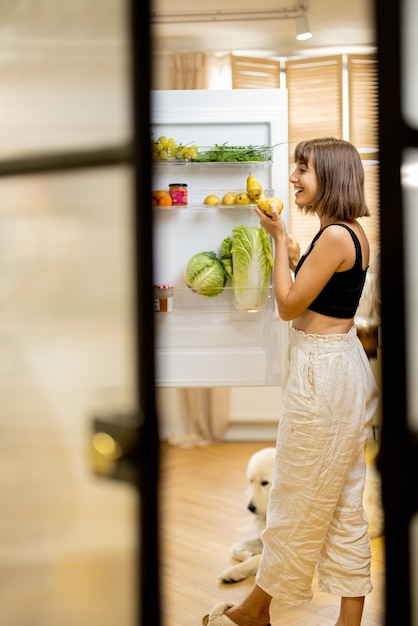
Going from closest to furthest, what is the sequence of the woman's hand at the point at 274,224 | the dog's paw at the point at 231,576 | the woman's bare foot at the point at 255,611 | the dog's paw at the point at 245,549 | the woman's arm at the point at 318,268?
the woman's arm at the point at 318,268, the woman's bare foot at the point at 255,611, the woman's hand at the point at 274,224, the dog's paw at the point at 231,576, the dog's paw at the point at 245,549

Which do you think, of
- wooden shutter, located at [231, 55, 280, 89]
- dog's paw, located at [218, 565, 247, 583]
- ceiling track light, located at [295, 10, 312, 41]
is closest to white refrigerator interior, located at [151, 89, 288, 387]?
dog's paw, located at [218, 565, 247, 583]

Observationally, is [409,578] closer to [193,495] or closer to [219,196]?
[219,196]

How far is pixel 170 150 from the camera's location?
3668 mm

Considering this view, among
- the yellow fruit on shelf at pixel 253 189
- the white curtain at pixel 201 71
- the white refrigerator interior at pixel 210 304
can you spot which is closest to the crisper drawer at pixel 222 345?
the white refrigerator interior at pixel 210 304

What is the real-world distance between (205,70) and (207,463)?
3013 millimetres

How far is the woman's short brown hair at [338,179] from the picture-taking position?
2.64 meters

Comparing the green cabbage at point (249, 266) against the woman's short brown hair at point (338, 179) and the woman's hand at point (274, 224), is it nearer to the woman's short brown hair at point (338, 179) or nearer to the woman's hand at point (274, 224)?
the woman's hand at point (274, 224)

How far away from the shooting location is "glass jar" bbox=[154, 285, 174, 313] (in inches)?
147

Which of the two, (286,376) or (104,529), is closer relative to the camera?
(104,529)

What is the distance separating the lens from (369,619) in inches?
120

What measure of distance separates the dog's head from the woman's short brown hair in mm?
1581

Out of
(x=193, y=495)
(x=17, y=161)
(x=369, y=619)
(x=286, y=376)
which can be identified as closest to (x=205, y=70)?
(x=193, y=495)

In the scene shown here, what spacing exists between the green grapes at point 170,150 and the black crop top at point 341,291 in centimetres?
124

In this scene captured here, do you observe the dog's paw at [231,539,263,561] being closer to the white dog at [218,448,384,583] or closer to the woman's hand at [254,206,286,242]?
the white dog at [218,448,384,583]
